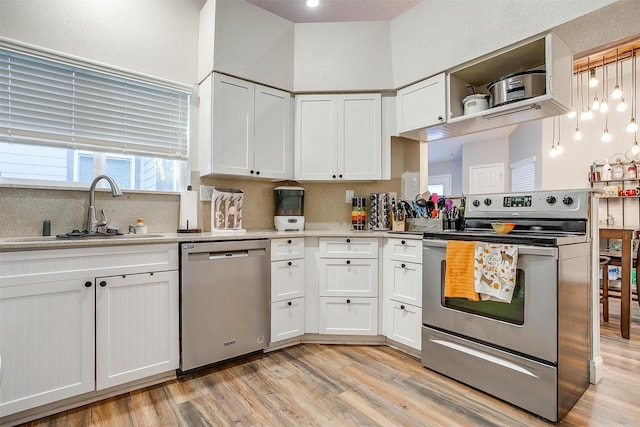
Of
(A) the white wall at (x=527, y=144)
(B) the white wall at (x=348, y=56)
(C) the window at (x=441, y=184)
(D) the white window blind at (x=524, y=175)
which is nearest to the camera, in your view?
(B) the white wall at (x=348, y=56)

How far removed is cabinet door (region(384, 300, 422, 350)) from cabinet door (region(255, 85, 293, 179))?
1466 mm

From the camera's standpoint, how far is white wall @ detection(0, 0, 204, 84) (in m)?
2.19

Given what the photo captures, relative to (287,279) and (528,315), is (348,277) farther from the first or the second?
(528,315)

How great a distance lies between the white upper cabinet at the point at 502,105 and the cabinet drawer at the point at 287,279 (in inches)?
60.2

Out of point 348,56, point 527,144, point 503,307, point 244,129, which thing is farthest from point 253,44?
point 527,144

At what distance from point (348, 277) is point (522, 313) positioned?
125 centimetres

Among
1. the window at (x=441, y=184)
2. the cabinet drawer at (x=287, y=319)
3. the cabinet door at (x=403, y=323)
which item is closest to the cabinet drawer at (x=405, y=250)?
the cabinet door at (x=403, y=323)

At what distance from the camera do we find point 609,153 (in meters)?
5.04

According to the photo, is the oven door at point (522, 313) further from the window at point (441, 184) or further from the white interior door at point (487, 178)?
the window at point (441, 184)

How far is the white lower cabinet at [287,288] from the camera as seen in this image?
2572 mm

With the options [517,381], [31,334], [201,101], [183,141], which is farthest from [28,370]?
[517,381]

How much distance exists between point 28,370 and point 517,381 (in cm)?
257

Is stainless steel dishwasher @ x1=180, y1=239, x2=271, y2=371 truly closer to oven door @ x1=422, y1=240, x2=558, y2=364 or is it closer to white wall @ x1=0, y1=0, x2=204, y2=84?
oven door @ x1=422, y1=240, x2=558, y2=364

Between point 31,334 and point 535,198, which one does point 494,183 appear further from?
point 31,334
